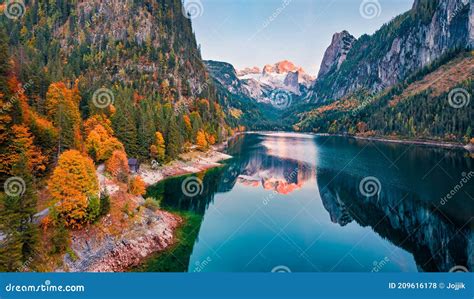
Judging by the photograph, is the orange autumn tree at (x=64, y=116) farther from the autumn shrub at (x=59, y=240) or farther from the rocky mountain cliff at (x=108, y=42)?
the rocky mountain cliff at (x=108, y=42)

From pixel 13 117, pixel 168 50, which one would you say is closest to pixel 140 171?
pixel 13 117

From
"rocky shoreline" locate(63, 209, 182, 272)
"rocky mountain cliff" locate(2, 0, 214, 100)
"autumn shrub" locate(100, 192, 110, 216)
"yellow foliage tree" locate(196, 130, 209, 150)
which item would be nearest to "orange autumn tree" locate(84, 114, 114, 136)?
"autumn shrub" locate(100, 192, 110, 216)

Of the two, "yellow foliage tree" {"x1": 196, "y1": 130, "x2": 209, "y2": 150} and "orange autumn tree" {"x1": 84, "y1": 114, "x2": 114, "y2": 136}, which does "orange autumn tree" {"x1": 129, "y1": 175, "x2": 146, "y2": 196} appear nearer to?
"orange autumn tree" {"x1": 84, "y1": 114, "x2": 114, "y2": 136}

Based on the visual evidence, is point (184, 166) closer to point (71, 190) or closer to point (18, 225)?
point (71, 190)

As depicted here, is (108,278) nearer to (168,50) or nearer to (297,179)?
(297,179)

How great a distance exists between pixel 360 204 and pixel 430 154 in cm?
7126

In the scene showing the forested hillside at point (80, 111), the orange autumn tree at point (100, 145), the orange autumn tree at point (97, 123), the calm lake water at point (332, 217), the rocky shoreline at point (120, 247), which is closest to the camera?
the rocky shoreline at point (120, 247)

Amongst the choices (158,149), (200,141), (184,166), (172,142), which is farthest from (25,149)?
(200,141)

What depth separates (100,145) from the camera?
209ft

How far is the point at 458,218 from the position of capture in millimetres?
50688

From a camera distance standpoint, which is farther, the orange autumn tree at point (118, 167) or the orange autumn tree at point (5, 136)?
the orange autumn tree at point (118, 167)

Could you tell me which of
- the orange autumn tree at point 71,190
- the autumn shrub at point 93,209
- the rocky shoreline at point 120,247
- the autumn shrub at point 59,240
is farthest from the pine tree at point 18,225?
the autumn shrub at point 93,209

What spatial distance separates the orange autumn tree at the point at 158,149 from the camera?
81375 mm

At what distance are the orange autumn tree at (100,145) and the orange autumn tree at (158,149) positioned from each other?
45.5 ft
